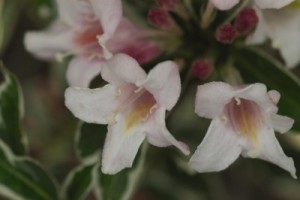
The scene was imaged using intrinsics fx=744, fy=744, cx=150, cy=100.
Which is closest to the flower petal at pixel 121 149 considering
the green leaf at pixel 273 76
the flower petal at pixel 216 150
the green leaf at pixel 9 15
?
the flower petal at pixel 216 150

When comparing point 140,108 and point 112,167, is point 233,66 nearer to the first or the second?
point 140,108

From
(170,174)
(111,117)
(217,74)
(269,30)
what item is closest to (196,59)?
(217,74)

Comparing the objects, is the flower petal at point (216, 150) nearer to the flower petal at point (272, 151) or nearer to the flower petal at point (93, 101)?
the flower petal at point (272, 151)

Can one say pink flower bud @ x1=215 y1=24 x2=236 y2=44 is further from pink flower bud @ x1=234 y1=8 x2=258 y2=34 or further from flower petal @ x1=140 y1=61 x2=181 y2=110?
flower petal @ x1=140 y1=61 x2=181 y2=110

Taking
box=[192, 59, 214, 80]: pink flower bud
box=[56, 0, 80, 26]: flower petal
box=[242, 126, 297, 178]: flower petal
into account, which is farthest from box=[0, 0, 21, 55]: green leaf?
box=[242, 126, 297, 178]: flower petal

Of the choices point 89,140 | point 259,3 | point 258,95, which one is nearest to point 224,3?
point 259,3

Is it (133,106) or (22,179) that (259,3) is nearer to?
(133,106)
